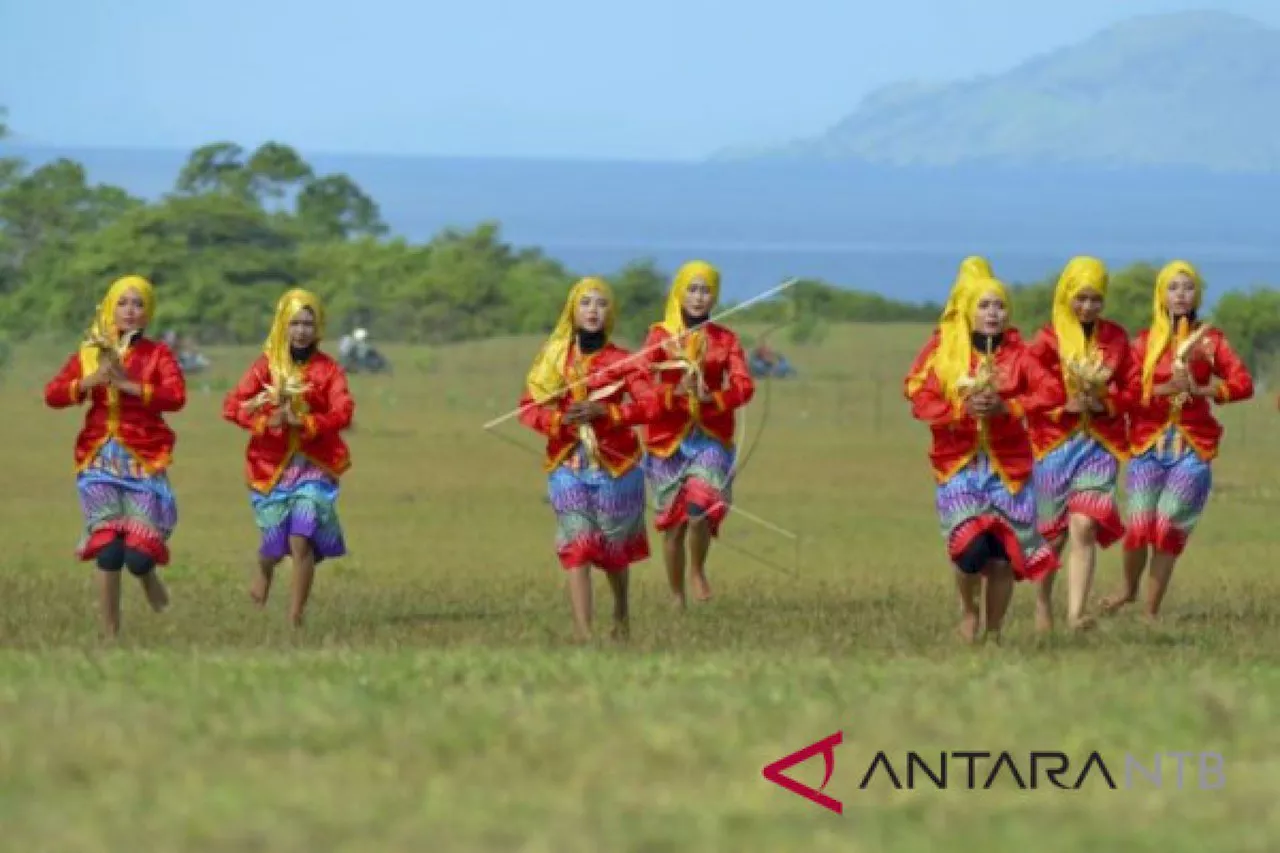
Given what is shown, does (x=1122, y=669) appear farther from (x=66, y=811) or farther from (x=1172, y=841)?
(x=66, y=811)

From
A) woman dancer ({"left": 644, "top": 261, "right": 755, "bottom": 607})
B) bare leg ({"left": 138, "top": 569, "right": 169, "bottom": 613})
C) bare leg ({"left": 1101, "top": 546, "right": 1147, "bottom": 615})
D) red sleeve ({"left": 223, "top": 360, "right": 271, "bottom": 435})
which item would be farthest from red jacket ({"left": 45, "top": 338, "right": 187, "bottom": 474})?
bare leg ({"left": 1101, "top": 546, "right": 1147, "bottom": 615})

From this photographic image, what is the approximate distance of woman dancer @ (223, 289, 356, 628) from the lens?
18172mm

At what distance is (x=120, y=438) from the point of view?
17797 mm

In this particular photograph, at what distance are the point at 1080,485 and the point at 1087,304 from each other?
989 millimetres

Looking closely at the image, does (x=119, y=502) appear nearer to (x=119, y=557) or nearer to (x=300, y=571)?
(x=119, y=557)

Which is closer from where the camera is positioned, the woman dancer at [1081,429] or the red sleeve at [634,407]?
the red sleeve at [634,407]

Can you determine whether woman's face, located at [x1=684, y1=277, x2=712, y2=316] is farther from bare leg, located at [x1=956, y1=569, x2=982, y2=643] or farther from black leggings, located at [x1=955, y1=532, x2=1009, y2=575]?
black leggings, located at [x1=955, y1=532, x2=1009, y2=575]

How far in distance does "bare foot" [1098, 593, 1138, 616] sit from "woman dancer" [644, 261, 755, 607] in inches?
90.4

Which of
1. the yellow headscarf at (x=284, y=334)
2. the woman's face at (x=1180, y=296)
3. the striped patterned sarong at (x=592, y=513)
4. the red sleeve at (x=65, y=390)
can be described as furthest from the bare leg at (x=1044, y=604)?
the red sleeve at (x=65, y=390)

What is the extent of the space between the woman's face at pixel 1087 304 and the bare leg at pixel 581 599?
9.48 ft

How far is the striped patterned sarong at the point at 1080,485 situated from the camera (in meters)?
18.5

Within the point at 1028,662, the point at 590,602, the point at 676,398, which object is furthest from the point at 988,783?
the point at 676,398

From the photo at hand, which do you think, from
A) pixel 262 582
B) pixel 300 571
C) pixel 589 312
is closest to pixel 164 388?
pixel 300 571

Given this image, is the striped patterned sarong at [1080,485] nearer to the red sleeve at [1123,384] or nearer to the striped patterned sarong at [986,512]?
the red sleeve at [1123,384]
